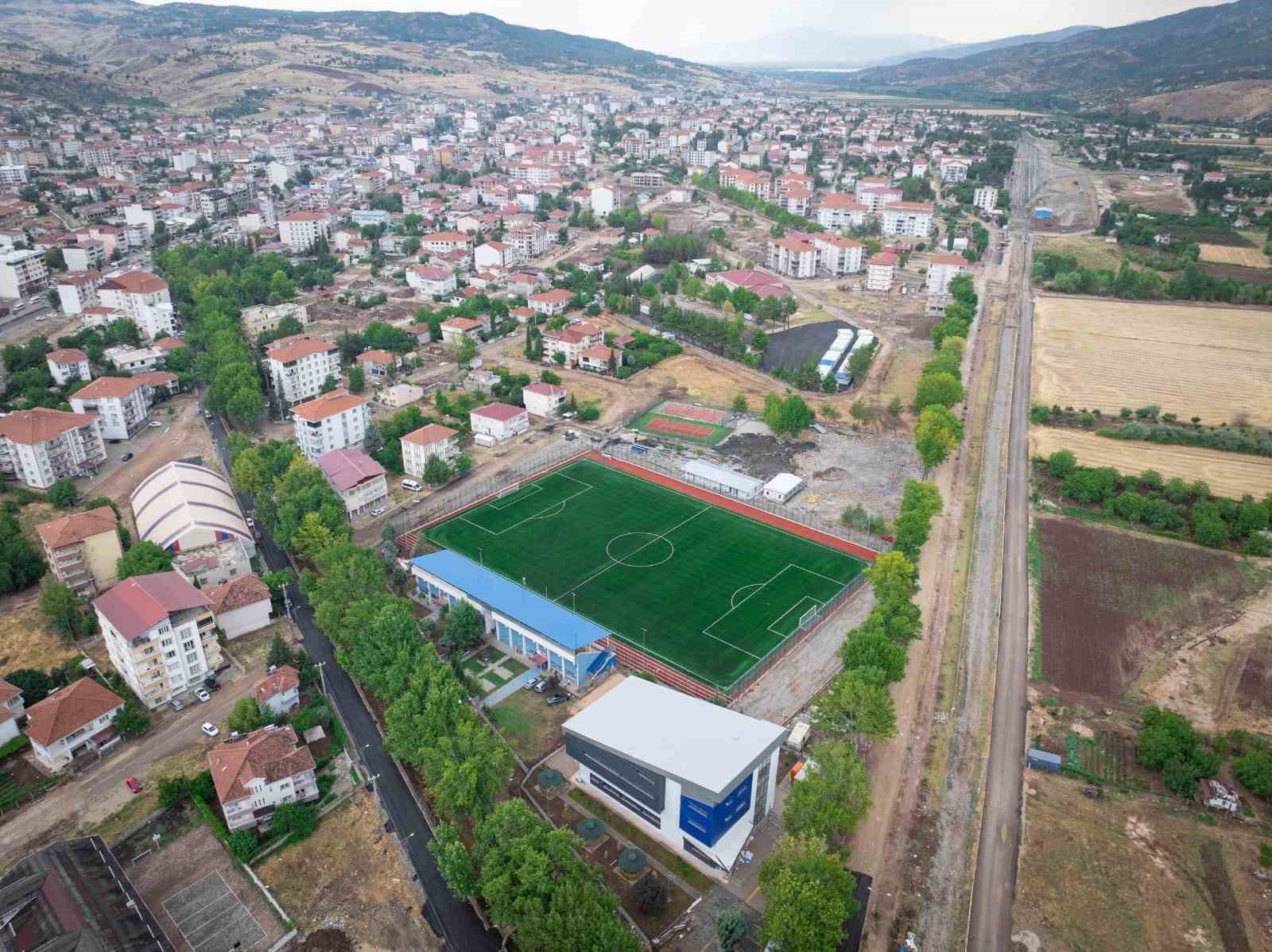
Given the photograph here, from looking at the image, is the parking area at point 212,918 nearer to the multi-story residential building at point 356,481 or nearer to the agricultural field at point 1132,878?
the agricultural field at point 1132,878

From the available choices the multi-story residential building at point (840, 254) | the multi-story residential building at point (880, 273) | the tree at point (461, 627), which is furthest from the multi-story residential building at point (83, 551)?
the multi-story residential building at point (840, 254)

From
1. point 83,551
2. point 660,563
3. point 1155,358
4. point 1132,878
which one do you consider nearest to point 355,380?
point 83,551

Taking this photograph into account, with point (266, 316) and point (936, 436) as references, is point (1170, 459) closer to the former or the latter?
point (936, 436)

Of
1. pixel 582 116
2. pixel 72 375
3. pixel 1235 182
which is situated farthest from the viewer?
pixel 582 116

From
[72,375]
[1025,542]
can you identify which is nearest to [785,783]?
[1025,542]

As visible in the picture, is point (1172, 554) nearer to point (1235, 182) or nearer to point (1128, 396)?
point (1128, 396)

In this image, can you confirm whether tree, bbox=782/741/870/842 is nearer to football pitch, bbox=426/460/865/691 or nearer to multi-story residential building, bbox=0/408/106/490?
football pitch, bbox=426/460/865/691
